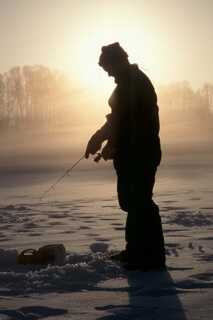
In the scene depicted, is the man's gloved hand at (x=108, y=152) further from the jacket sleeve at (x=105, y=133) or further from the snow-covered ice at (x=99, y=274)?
the snow-covered ice at (x=99, y=274)

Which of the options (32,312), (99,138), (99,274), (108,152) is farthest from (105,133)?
(32,312)

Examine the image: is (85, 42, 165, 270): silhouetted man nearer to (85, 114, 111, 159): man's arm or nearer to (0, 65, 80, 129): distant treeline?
(85, 114, 111, 159): man's arm

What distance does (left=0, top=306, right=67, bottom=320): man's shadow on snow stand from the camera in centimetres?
392

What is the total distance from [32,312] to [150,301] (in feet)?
2.56

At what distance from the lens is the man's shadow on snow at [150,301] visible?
3916 mm

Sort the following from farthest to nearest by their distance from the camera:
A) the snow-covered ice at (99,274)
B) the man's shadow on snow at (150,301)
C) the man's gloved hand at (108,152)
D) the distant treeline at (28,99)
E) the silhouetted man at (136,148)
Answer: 1. the distant treeline at (28,99)
2. the man's gloved hand at (108,152)
3. the silhouetted man at (136,148)
4. the snow-covered ice at (99,274)
5. the man's shadow on snow at (150,301)

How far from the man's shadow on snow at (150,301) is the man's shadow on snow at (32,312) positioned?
0.93 feet

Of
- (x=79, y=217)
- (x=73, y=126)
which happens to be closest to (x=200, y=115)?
(x=73, y=126)

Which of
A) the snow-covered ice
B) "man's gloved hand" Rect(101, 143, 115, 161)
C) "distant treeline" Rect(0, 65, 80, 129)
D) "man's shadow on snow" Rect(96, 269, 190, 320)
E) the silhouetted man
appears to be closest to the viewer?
"man's shadow on snow" Rect(96, 269, 190, 320)

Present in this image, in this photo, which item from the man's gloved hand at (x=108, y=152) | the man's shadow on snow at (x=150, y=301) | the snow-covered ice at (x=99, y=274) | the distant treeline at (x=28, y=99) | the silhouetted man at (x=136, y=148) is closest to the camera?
the man's shadow on snow at (x=150, y=301)

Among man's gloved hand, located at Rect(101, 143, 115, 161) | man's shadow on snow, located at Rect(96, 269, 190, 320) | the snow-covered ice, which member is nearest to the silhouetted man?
man's gloved hand, located at Rect(101, 143, 115, 161)

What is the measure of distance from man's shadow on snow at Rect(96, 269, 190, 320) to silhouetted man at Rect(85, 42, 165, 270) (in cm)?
47

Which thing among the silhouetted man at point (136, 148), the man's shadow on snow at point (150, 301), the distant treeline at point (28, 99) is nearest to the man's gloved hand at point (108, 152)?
the silhouetted man at point (136, 148)

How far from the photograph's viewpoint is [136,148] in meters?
5.60
